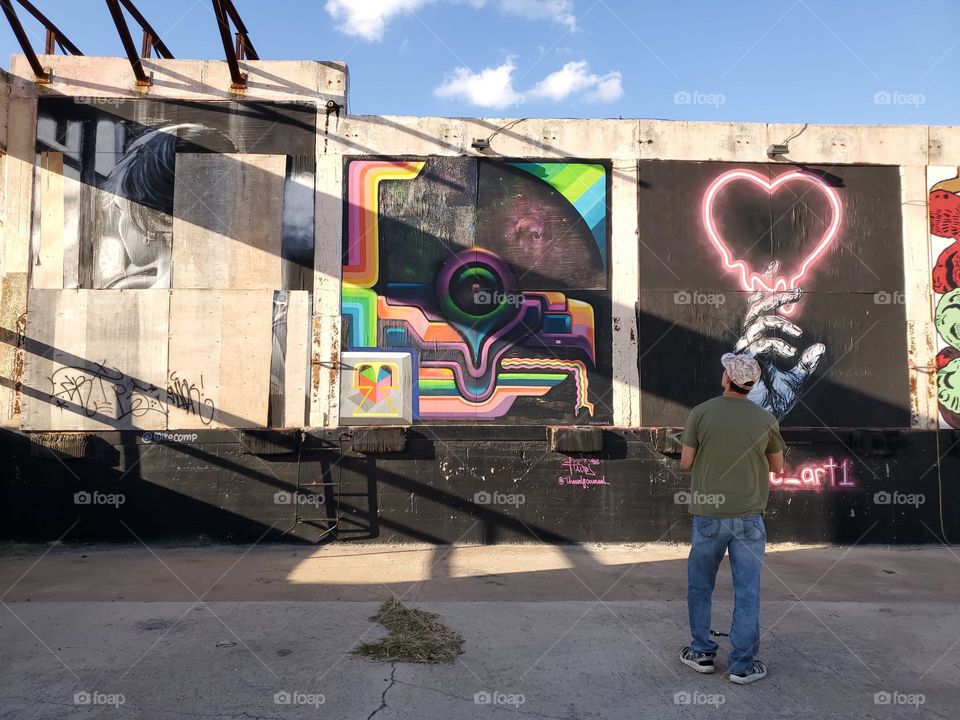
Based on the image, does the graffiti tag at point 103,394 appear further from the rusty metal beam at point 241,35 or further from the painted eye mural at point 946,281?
the painted eye mural at point 946,281

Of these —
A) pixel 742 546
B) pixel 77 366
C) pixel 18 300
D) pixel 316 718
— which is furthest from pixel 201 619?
pixel 18 300

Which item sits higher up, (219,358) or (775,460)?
(219,358)

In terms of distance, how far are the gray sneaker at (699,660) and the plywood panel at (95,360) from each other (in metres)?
6.81

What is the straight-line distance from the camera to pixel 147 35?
32.6 feet

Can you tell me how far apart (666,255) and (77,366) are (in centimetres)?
774

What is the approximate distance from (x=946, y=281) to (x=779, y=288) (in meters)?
2.26

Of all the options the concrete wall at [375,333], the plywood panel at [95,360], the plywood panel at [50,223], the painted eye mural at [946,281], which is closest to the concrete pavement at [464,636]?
the concrete wall at [375,333]

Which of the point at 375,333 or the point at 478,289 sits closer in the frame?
the point at 375,333

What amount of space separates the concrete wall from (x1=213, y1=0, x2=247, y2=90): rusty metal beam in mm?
211

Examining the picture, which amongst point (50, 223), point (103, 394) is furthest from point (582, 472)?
point (50, 223)

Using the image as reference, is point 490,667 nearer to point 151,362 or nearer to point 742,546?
point 742,546

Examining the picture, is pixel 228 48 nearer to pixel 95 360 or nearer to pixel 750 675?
pixel 95 360

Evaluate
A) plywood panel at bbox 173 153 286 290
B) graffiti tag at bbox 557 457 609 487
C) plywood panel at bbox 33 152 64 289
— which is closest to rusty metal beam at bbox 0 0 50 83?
plywood panel at bbox 33 152 64 289

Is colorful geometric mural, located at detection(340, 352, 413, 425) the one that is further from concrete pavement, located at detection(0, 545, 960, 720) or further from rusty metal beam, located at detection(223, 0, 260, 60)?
rusty metal beam, located at detection(223, 0, 260, 60)
